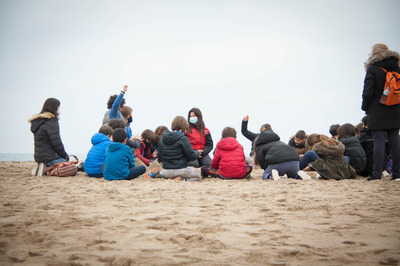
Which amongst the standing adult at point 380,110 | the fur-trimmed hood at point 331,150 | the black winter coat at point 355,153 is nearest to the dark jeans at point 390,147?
the standing adult at point 380,110

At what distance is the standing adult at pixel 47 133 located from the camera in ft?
21.6

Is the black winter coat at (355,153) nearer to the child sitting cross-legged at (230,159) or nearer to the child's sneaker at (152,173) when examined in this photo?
the child sitting cross-legged at (230,159)

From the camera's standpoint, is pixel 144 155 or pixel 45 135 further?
pixel 144 155

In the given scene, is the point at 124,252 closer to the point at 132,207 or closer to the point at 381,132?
the point at 132,207

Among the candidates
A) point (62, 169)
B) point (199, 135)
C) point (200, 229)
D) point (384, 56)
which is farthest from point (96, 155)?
point (384, 56)

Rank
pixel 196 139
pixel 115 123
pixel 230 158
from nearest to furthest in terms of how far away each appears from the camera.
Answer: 1. pixel 230 158
2. pixel 115 123
3. pixel 196 139

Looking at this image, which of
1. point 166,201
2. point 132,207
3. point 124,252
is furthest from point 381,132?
point 124,252

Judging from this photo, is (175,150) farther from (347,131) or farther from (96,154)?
(347,131)

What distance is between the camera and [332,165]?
614 centimetres

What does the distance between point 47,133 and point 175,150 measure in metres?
2.98

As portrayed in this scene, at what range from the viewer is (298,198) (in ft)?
12.8

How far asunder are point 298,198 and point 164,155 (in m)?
3.27

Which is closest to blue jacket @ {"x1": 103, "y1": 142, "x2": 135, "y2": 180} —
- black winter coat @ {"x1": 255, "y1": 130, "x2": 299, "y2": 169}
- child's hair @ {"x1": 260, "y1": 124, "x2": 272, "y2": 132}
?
black winter coat @ {"x1": 255, "y1": 130, "x2": 299, "y2": 169}

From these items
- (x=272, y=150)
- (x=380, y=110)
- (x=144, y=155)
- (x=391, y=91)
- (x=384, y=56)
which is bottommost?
(x=144, y=155)
